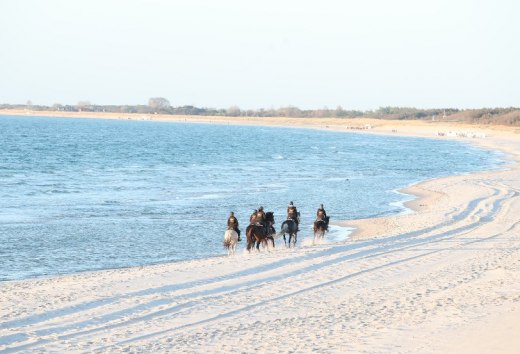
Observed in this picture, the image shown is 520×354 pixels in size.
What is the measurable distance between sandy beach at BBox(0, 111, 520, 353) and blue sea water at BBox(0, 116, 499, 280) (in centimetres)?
349

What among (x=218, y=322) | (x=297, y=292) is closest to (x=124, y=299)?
(x=218, y=322)

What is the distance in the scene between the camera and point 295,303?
15023 millimetres

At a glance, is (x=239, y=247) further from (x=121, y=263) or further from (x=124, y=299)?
(x=124, y=299)

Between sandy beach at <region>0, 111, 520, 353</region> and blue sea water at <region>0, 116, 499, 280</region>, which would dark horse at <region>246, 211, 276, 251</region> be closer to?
sandy beach at <region>0, 111, 520, 353</region>

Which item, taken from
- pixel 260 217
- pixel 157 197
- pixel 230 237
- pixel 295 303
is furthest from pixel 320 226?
pixel 157 197

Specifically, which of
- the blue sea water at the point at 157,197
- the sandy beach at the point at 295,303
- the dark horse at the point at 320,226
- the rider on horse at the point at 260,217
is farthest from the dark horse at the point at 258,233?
the dark horse at the point at 320,226

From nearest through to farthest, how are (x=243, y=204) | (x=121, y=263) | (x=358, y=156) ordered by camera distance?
(x=121, y=263), (x=243, y=204), (x=358, y=156)

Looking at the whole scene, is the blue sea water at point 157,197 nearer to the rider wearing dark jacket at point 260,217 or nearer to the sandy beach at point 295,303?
the rider wearing dark jacket at point 260,217

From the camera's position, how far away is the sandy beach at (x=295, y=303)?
12.1 m

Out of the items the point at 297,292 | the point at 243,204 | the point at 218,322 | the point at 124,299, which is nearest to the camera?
the point at 218,322

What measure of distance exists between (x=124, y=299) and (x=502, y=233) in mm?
13859

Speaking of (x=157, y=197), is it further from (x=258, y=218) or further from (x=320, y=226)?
(x=258, y=218)

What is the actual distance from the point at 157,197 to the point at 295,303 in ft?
78.5

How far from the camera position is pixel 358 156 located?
82.2m
